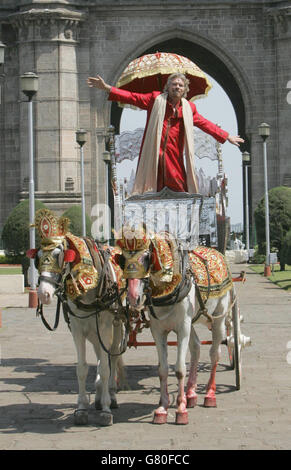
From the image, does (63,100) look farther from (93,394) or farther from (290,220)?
Result: (93,394)

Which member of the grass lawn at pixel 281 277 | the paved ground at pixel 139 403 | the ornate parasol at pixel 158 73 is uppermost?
the ornate parasol at pixel 158 73

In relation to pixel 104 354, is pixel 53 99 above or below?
above

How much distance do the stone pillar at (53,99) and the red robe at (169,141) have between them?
30.8m

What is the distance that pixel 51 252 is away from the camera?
8.09 metres

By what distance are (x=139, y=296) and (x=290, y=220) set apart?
27884 mm

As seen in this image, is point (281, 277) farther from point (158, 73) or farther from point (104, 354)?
point (104, 354)

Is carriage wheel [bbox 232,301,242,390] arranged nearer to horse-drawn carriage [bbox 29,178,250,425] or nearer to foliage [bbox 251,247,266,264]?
horse-drawn carriage [bbox 29,178,250,425]

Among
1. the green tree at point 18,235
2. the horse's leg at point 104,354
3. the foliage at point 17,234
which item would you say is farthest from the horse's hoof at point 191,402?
the foliage at point 17,234

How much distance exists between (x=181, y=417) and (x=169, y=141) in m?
3.02

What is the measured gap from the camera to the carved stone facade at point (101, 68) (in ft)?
135

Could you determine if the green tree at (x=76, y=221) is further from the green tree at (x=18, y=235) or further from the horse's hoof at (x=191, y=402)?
the horse's hoof at (x=191, y=402)

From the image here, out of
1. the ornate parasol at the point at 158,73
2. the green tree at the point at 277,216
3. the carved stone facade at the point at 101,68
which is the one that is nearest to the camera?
the ornate parasol at the point at 158,73

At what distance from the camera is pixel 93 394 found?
10172mm

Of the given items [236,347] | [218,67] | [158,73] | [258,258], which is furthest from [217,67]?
[236,347]
